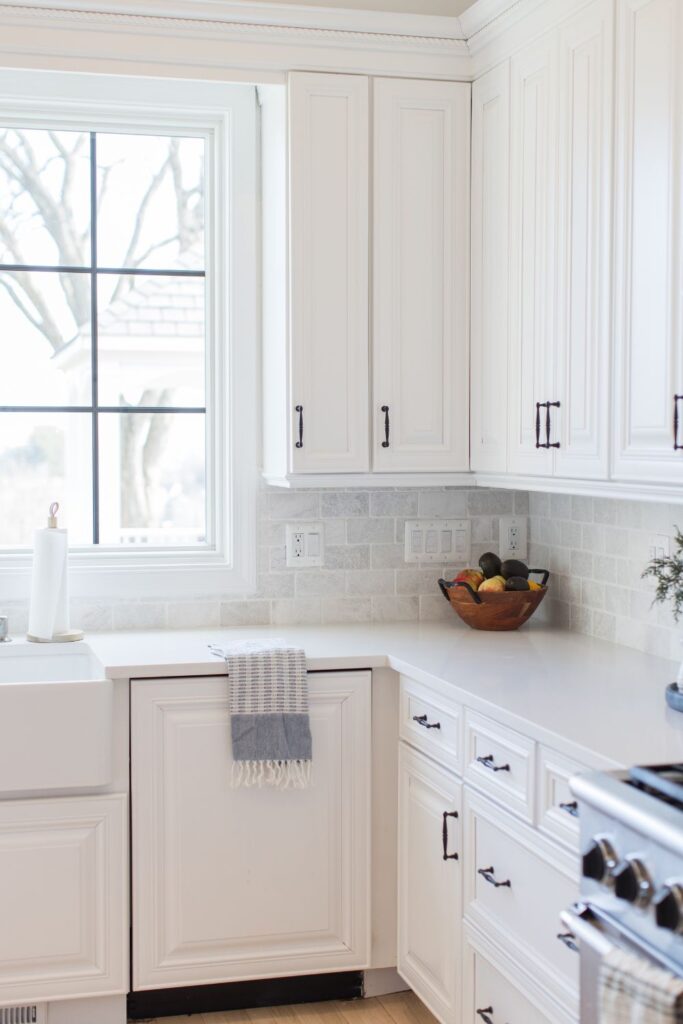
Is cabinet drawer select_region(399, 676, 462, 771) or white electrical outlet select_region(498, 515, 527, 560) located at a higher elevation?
white electrical outlet select_region(498, 515, 527, 560)

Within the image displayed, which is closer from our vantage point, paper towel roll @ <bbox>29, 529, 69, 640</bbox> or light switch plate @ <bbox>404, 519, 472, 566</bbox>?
paper towel roll @ <bbox>29, 529, 69, 640</bbox>

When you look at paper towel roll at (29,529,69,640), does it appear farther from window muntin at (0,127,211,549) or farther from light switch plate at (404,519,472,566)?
light switch plate at (404,519,472,566)

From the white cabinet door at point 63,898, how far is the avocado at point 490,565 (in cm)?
114

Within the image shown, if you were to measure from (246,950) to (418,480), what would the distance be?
1.24 meters

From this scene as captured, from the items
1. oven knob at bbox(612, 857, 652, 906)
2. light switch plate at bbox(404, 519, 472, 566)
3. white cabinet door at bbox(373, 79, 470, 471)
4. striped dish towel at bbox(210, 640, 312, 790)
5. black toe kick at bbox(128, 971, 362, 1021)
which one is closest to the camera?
oven knob at bbox(612, 857, 652, 906)

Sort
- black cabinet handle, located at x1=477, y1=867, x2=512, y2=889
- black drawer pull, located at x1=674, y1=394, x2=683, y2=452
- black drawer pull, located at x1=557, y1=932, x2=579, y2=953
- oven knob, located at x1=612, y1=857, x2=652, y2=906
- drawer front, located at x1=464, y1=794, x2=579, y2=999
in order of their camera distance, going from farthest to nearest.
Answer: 1. black cabinet handle, located at x1=477, y1=867, x2=512, y2=889
2. black drawer pull, located at x1=674, y1=394, x2=683, y2=452
3. drawer front, located at x1=464, y1=794, x2=579, y2=999
4. black drawer pull, located at x1=557, y1=932, x2=579, y2=953
5. oven knob, located at x1=612, y1=857, x2=652, y2=906

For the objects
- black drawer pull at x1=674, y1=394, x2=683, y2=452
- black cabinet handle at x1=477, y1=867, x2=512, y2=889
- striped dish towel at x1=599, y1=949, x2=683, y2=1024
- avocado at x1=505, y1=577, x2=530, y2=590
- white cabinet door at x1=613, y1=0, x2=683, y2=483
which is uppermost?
white cabinet door at x1=613, y1=0, x2=683, y2=483

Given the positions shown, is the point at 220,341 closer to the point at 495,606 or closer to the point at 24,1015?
the point at 495,606

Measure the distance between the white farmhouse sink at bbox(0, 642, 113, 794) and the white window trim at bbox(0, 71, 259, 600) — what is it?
64cm

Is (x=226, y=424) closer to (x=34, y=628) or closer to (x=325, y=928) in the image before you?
(x=34, y=628)

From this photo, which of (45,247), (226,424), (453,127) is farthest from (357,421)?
(45,247)

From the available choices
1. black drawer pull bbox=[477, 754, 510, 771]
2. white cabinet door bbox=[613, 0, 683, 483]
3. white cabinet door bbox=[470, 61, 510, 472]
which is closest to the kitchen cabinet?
white cabinet door bbox=[470, 61, 510, 472]

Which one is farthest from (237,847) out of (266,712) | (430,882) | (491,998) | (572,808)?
(572,808)

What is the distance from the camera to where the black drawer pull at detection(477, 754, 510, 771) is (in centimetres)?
224
